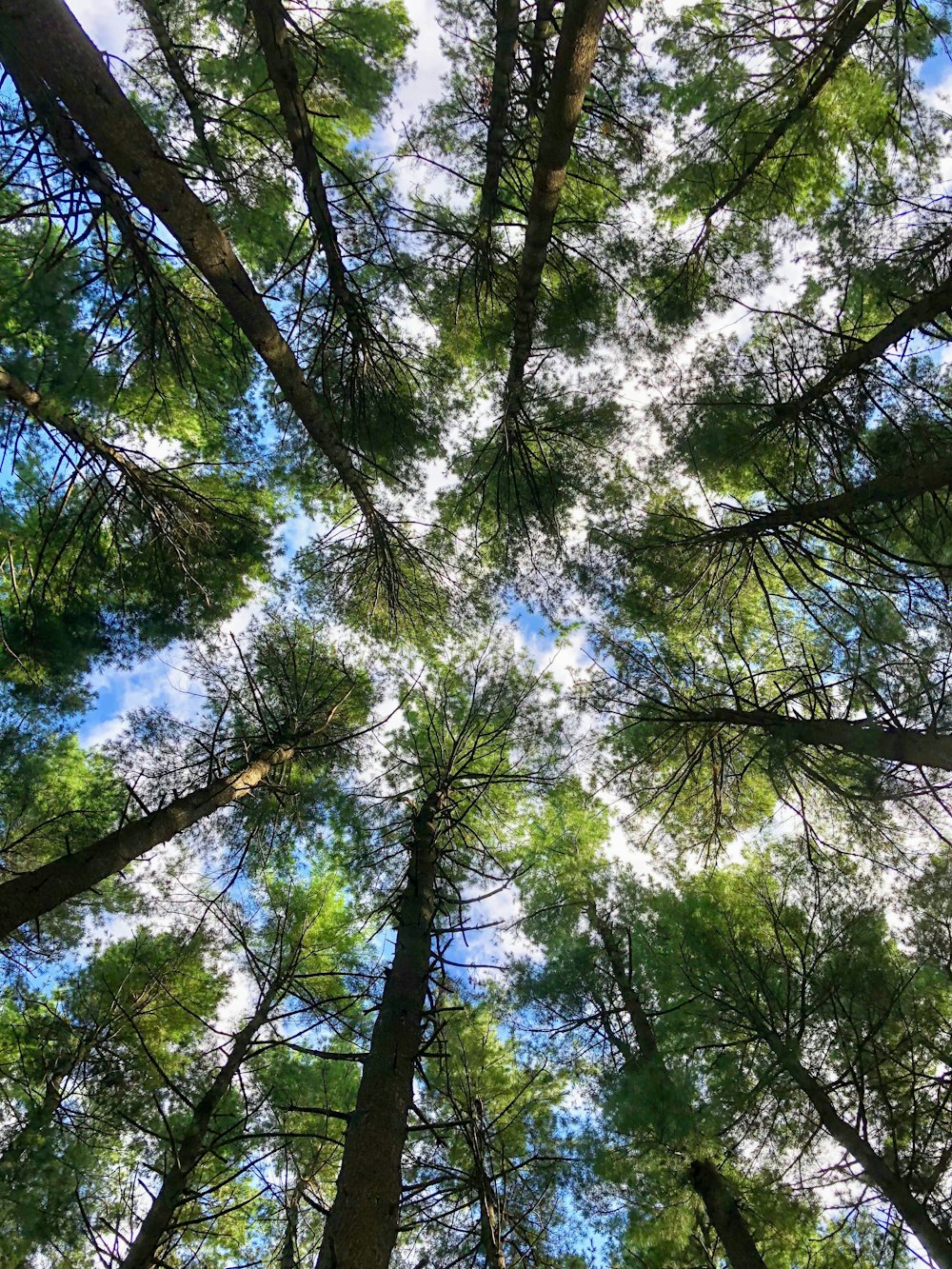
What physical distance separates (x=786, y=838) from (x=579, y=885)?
2625 millimetres

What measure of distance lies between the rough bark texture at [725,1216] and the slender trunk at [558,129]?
616 cm

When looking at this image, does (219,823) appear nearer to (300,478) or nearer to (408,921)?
(300,478)

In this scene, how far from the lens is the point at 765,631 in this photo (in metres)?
7.60

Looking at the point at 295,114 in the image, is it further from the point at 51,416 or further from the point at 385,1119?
the point at 385,1119

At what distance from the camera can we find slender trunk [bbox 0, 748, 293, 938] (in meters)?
3.20

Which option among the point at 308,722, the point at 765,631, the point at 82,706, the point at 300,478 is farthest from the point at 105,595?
the point at 765,631

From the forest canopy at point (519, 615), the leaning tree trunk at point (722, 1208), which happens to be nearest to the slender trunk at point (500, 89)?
the forest canopy at point (519, 615)

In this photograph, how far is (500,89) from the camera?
14.0 feet

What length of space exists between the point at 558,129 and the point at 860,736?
12.0ft

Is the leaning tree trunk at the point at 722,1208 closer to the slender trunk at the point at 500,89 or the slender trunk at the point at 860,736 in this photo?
the slender trunk at the point at 860,736

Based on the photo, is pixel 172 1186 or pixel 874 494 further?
pixel 874 494

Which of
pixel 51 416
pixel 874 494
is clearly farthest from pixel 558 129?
pixel 51 416

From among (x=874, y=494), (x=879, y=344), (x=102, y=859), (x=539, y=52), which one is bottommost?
(x=102, y=859)

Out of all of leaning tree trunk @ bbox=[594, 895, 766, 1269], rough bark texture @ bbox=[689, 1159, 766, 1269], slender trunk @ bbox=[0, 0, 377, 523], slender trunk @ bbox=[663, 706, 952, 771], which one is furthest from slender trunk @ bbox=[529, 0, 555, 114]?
rough bark texture @ bbox=[689, 1159, 766, 1269]
